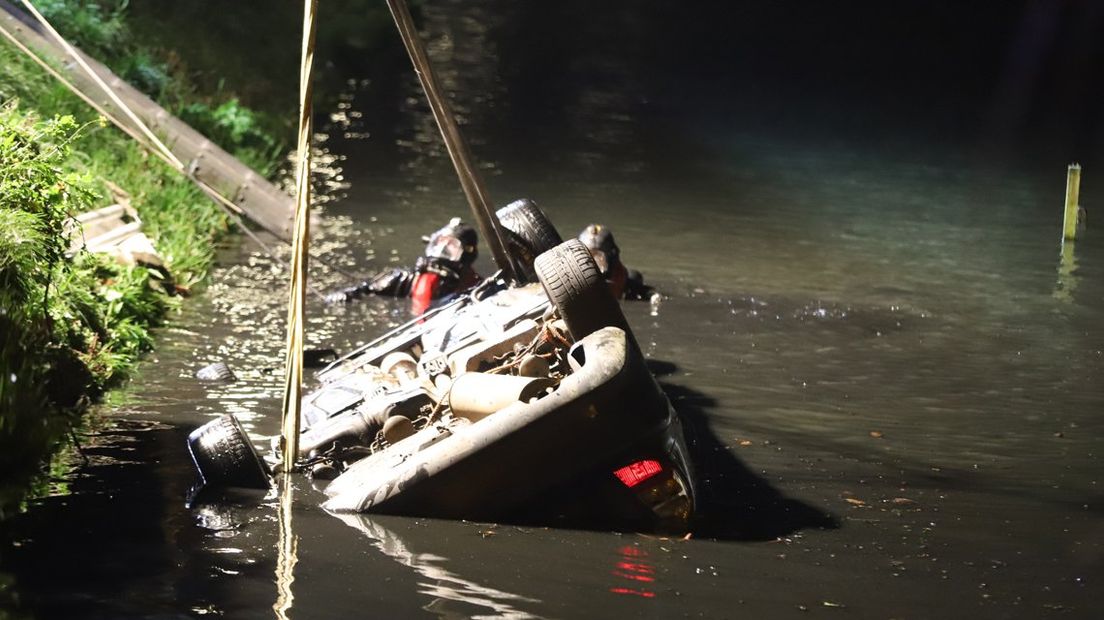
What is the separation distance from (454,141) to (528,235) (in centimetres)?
158

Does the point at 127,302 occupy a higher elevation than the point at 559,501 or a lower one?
higher

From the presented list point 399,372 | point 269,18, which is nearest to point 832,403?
point 399,372

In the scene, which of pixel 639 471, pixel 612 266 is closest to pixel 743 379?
pixel 612 266

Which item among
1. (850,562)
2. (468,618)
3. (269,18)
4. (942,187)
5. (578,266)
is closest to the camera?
(468,618)

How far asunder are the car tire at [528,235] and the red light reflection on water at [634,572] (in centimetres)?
419

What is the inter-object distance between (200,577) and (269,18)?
26.5 metres

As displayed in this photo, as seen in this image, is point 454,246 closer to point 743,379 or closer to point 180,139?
point 743,379

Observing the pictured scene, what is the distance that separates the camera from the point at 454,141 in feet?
35.2

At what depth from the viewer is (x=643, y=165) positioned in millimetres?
23234

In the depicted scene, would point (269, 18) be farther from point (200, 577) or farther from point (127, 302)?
point (200, 577)

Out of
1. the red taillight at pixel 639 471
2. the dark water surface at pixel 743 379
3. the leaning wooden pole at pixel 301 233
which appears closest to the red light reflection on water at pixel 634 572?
the dark water surface at pixel 743 379

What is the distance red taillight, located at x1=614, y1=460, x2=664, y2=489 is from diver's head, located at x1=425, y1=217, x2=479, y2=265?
592cm

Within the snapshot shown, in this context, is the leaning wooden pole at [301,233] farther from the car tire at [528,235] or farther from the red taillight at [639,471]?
the car tire at [528,235]

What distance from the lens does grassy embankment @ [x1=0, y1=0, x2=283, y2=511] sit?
8008 millimetres
